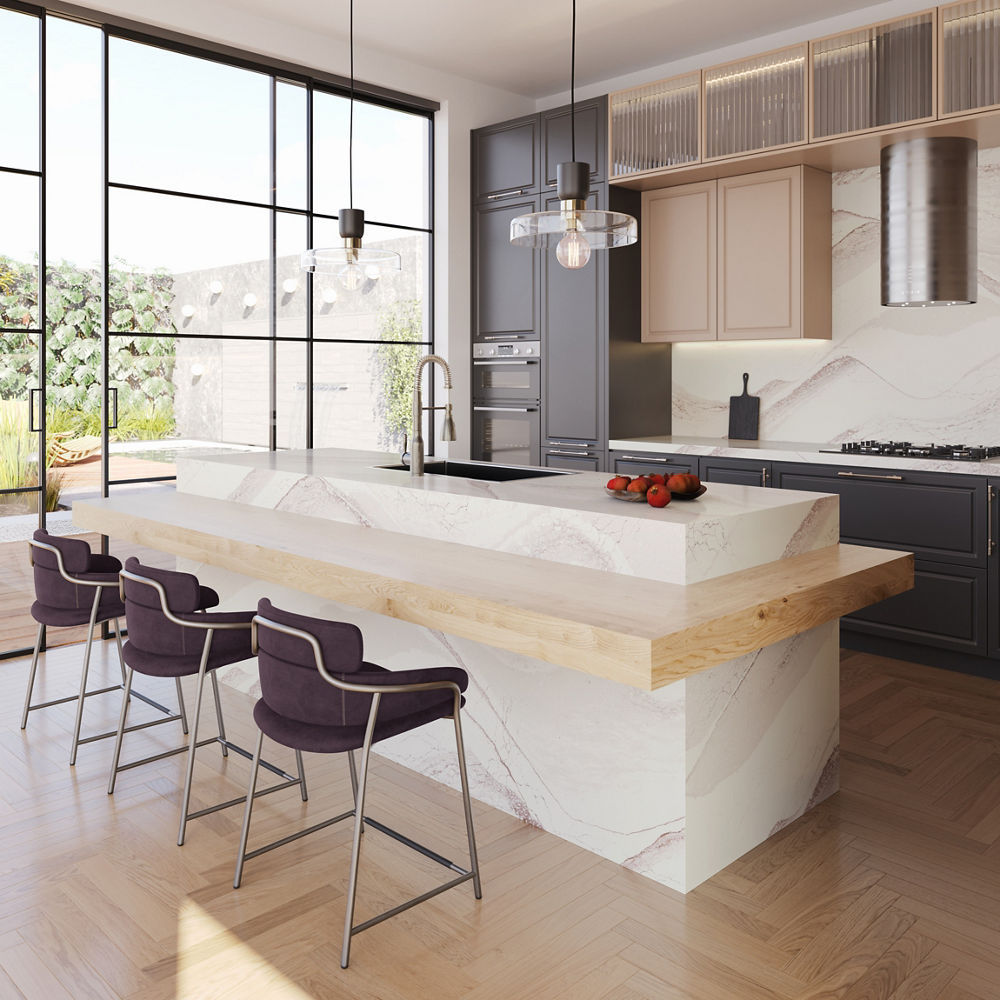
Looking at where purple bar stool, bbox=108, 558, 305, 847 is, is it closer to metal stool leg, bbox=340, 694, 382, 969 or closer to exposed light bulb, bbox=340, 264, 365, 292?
metal stool leg, bbox=340, 694, 382, 969

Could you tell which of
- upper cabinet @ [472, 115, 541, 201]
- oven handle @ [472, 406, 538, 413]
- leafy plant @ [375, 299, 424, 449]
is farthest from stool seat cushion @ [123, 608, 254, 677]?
upper cabinet @ [472, 115, 541, 201]

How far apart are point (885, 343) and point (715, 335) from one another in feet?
2.84

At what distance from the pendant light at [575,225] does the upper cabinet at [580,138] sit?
2536 millimetres

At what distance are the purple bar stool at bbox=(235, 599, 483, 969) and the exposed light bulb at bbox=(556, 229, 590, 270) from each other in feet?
4.15

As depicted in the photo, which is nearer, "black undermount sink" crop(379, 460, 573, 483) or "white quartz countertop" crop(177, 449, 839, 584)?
"white quartz countertop" crop(177, 449, 839, 584)

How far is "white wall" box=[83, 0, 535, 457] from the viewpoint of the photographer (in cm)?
523

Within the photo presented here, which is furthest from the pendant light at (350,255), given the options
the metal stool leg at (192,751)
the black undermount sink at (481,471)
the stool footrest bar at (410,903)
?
the stool footrest bar at (410,903)

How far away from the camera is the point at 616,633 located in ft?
6.58

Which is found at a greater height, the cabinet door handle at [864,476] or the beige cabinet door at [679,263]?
the beige cabinet door at [679,263]

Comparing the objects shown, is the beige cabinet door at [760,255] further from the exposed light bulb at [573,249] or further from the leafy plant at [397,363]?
the exposed light bulb at [573,249]

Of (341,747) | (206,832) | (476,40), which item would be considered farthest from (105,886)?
(476,40)

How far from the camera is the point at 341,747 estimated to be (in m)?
2.21

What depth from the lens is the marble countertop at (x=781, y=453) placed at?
13.5 feet

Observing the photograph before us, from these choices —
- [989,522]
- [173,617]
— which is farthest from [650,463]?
[173,617]
